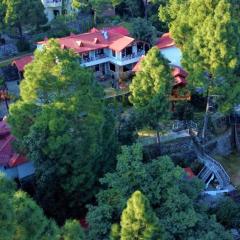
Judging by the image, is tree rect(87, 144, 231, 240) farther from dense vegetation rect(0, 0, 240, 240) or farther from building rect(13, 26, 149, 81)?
building rect(13, 26, 149, 81)

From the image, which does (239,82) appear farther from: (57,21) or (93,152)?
(57,21)

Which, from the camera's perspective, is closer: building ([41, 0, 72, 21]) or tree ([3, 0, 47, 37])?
tree ([3, 0, 47, 37])

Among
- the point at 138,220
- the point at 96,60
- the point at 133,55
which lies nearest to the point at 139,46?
the point at 133,55

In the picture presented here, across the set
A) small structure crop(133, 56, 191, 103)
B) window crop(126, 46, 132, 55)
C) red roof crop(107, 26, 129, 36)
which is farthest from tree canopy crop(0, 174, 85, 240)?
red roof crop(107, 26, 129, 36)

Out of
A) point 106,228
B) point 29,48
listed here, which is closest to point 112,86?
point 29,48

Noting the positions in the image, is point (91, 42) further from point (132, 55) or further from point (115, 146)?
point (115, 146)

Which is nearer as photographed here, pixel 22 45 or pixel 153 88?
pixel 153 88
